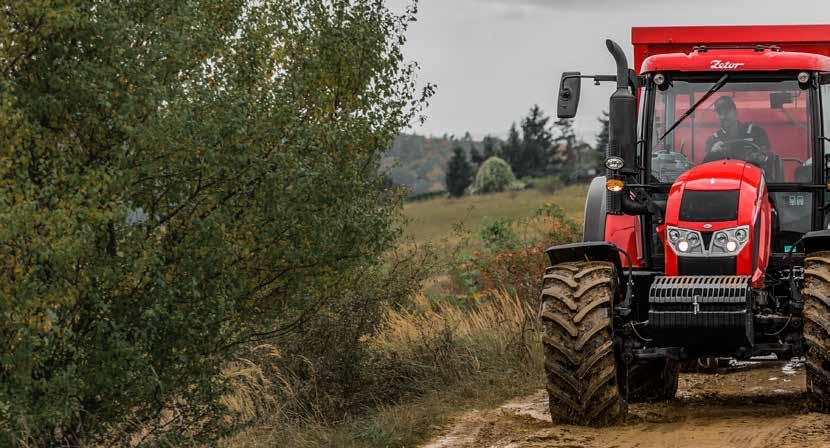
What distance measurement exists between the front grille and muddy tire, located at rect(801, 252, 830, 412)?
52 cm

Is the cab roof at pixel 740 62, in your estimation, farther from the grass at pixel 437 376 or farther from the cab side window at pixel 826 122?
the grass at pixel 437 376

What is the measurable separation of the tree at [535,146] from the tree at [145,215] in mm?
68430

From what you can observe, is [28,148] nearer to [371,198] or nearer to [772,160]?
[371,198]

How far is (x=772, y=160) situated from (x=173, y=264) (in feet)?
15.2

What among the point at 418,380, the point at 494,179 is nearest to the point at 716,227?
the point at 418,380

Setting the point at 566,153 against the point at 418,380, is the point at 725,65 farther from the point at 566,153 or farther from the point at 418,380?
the point at 566,153

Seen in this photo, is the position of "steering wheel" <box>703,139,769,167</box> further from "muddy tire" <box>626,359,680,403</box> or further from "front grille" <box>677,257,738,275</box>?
"muddy tire" <box>626,359,680,403</box>

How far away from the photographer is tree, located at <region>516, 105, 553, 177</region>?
78.2 m

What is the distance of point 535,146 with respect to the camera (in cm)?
7844

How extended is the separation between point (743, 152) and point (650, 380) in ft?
6.63

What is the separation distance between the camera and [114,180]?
8.14 metres

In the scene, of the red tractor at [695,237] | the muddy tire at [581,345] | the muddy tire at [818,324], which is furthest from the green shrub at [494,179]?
the muddy tire at [818,324]

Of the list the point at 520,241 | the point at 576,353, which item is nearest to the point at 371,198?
the point at 576,353

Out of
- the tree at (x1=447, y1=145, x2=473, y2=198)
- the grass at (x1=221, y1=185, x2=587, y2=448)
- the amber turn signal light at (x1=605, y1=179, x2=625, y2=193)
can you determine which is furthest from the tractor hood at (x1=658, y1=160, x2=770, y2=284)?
the tree at (x1=447, y1=145, x2=473, y2=198)
